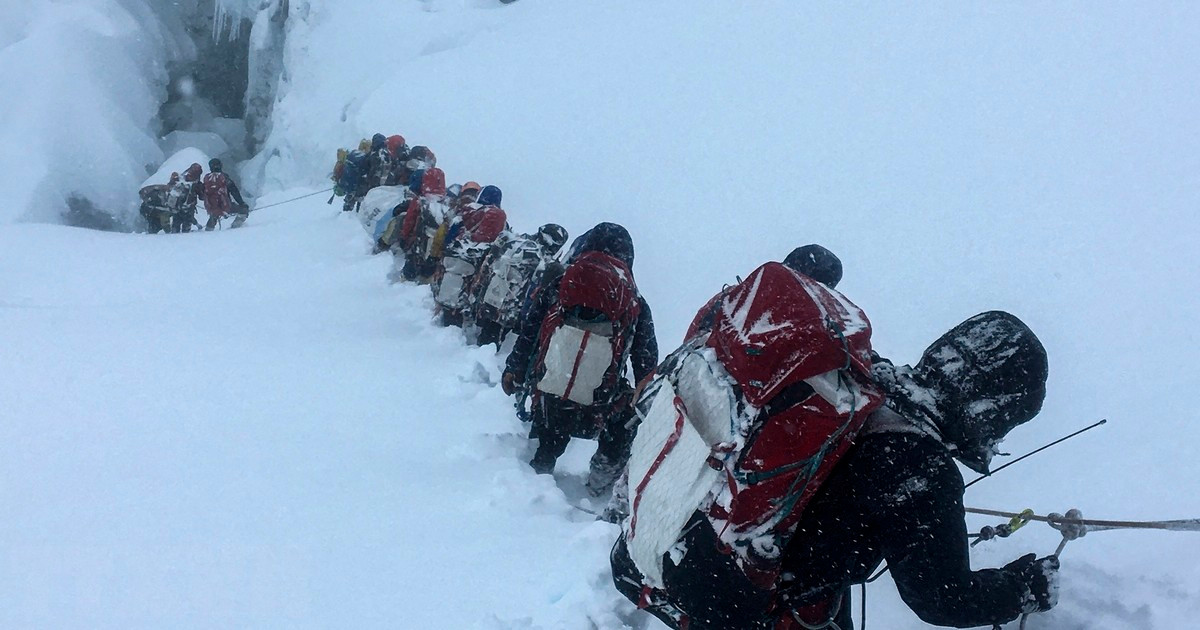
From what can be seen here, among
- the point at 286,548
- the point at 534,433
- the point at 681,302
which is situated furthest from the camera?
the point at 681,302

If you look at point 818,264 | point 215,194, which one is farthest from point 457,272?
point 215,194

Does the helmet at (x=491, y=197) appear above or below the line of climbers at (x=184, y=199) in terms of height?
above

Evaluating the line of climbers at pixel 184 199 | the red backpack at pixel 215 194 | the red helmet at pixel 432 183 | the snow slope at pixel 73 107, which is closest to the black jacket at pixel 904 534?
the red helmet at pixel 432 183

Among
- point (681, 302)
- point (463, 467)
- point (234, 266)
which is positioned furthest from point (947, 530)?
point (234, 266)

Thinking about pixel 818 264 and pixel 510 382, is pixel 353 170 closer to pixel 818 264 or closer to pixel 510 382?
pixel 510 382

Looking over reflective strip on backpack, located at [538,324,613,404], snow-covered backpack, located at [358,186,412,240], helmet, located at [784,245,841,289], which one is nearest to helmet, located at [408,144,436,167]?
snow-covered backpack, located at [358,186,412,240]

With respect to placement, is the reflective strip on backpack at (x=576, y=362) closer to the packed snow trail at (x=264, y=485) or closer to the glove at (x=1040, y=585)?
the packed snow trail at (x=264, y=485)

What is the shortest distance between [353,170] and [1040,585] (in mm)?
11042

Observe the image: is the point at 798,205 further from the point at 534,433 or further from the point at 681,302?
the point at 534,433

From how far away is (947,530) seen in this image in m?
1.39

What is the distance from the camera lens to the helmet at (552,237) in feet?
17.9

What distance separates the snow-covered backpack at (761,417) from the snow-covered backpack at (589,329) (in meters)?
1.44

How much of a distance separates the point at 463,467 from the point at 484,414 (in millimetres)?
933

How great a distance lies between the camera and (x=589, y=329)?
3.23 metres
